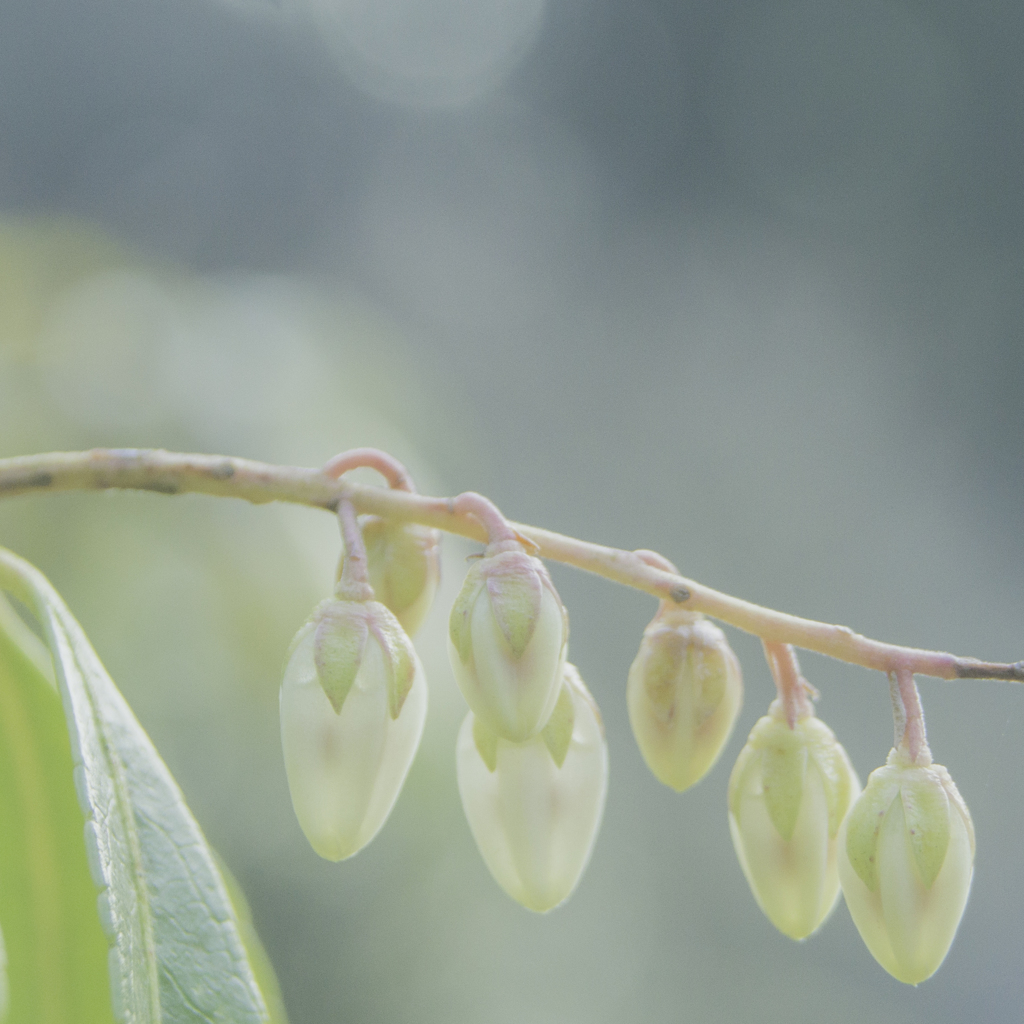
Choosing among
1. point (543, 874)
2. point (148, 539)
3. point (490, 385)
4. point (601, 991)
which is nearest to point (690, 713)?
point (543, 874)

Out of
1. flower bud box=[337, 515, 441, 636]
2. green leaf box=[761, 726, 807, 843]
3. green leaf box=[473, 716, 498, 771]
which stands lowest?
green leaf box=[761, 726, 807, 843]

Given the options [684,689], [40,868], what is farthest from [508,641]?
[40,868]

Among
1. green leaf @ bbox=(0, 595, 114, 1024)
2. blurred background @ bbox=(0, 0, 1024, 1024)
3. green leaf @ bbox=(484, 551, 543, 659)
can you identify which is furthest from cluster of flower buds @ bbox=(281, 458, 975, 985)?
blurred background @ bbox=(0, 0, 1024, 1024)

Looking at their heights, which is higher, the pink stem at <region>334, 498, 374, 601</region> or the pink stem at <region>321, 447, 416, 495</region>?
the pink stem at <region>321, 447, 416, 495</region>

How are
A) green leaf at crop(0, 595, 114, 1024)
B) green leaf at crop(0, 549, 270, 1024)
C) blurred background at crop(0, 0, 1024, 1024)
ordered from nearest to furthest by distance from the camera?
green leaf at crop(0, 549, 270, 1024)
green leaf at crop(0, 595, 114, 1024)
blurred background at crop(0, 0, 1024, 1024)

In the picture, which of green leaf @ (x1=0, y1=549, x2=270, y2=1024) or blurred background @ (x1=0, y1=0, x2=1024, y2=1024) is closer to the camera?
green leaf @ (x1=0, y1=549, x2=270, y2=1024)

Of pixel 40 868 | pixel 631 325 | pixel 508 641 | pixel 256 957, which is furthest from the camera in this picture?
pixel 631 325

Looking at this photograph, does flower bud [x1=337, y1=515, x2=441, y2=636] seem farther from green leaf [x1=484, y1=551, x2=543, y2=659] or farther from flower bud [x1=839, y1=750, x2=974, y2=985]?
flower bud [x1=839, y1=750, x2=974, y2=985]

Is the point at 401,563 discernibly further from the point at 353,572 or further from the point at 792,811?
the point at 792,811
